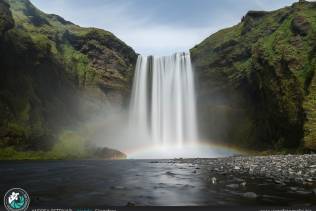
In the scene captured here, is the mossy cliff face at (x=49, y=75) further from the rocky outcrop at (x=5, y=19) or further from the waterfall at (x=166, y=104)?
the waterfall at (x=166, y=104)

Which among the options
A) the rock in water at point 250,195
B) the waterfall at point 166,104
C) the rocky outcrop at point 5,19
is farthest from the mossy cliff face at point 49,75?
the rock in water at point 250,195

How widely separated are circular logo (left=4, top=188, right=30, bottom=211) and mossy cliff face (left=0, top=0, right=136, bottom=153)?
75.6 meters

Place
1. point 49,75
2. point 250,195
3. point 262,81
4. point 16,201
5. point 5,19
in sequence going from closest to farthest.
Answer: point 16,201 → point 250,195 → point 262,81 → point 5,19 → point 49,75

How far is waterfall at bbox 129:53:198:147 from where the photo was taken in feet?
314

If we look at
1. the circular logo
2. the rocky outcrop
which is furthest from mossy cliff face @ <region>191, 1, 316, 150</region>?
the circular logo

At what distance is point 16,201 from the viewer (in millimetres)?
6699

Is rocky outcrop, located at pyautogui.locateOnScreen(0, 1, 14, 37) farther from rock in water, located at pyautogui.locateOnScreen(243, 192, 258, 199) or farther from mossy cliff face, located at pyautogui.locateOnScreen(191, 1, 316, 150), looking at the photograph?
rock in water, located at pyautogui.locateOnScreen(243, 192, 258, 199)

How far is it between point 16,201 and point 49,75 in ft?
316

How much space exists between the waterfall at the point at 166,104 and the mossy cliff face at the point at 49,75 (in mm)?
9615

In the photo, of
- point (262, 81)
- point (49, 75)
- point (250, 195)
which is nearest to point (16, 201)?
point (250, 195)

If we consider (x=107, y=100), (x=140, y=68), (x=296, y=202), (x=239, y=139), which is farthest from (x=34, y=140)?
(x=296, y=202)

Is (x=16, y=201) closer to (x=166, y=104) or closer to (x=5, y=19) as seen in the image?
(x=166, y=104)

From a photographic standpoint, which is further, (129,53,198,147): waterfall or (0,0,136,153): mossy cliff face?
(129,53,198,147): waterfall

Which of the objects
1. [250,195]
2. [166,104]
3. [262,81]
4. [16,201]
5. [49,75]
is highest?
[49,75]
